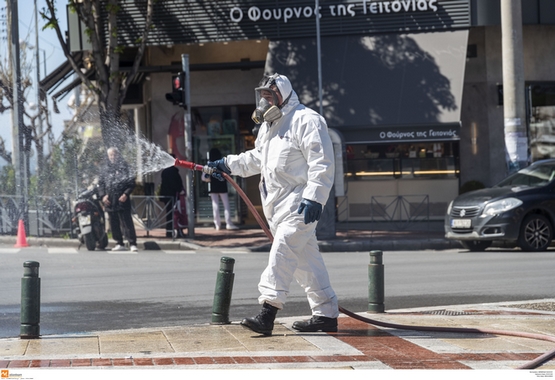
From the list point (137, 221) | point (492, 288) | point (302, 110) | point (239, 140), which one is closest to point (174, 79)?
point (137, 221)

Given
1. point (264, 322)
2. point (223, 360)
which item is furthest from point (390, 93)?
point (223, 360)

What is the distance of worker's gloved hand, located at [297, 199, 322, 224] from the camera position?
6.83 meters

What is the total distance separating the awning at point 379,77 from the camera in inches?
813

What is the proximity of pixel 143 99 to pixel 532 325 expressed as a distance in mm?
19620

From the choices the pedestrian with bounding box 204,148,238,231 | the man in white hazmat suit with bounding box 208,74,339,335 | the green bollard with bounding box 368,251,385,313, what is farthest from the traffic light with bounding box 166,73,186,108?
the man in white hazmat suit with bounding box 208,74,339,335

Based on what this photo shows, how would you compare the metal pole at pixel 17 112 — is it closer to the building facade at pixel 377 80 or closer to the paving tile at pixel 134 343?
the building facade at pixel 377 80

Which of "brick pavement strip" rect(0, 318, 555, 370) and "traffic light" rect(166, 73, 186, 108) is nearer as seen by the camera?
"brick pavement strip" rect(0, 318, 555, 370)

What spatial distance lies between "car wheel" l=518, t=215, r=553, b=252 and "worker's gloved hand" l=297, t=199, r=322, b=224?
9.54 m

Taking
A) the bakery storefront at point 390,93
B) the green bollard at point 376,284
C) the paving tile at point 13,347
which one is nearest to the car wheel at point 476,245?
the bakery storefront at point 390,93

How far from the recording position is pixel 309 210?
6832mm

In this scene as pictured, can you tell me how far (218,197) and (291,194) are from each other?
13948mm

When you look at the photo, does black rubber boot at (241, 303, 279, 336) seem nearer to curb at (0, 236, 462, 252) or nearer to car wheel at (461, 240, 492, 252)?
car wheel at (461, 240, 492, 252)

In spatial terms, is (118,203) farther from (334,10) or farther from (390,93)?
(334,10)

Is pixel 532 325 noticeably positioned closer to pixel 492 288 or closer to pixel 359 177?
pixel 492 288
